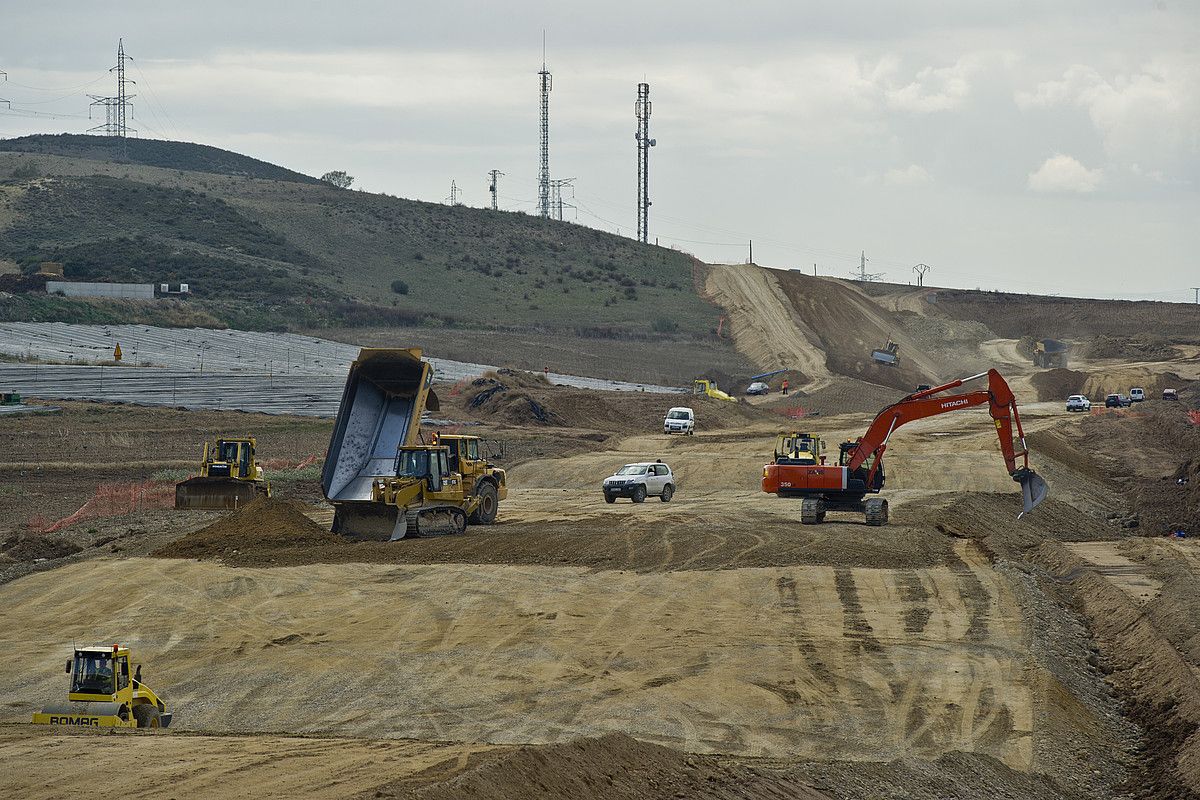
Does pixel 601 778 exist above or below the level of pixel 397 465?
below

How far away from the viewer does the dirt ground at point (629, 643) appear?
52.2 feet

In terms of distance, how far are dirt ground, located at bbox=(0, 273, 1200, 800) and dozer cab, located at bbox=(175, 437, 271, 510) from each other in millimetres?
1386

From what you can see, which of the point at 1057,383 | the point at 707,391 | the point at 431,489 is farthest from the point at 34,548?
the point at 1057,383

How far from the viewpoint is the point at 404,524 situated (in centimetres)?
3331

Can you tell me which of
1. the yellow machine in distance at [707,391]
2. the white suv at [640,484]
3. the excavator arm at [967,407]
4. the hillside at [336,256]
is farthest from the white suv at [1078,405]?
the excavator arm at [967,407]

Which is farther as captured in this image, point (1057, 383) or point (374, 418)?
point (1057, 383)

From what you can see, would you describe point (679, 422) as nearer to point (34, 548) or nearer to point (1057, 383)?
point (34, 548)

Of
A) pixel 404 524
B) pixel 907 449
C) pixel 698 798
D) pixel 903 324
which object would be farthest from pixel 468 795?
pixel 903 324

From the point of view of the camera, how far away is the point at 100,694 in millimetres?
17828

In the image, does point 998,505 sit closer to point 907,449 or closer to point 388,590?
point 907,449

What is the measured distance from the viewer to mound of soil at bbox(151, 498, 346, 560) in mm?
31734

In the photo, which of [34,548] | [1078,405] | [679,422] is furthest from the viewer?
[1078,405]

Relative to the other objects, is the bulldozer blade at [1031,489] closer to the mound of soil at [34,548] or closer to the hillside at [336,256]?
the mound of soil at [34,548]

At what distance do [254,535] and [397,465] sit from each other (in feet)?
12.3
